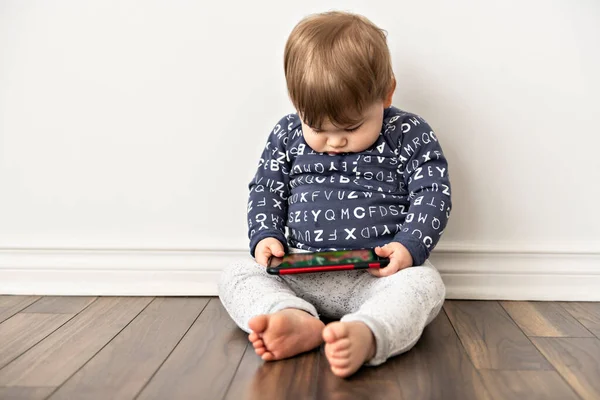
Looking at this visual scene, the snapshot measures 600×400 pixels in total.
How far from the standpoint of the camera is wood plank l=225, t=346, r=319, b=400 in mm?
777

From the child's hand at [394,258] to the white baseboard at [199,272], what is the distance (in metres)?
0.25

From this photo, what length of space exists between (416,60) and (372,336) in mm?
618

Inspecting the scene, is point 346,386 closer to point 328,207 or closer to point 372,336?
point 372,336

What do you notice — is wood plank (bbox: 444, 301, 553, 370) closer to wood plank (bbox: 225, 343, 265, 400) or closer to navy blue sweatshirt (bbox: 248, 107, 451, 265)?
navy blue sweatshirt (bbox: 248, 107, 451, 265)

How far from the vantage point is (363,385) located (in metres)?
0.80

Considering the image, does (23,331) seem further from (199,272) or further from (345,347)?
(345,347)

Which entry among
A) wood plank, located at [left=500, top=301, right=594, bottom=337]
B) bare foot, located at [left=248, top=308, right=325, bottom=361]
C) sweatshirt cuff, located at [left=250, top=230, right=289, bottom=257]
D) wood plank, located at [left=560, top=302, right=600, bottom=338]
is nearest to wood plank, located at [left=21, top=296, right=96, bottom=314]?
sweatshirt cuff, located at [left=250, top=230, right=289, bottom=257]

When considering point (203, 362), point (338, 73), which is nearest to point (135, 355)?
point (203, 362)

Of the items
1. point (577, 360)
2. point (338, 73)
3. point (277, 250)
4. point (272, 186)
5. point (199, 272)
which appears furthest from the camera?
point (199, 272)

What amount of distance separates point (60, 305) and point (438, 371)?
30.1 inches

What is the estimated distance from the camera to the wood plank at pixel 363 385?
0.77 metres

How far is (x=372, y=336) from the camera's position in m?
0.84

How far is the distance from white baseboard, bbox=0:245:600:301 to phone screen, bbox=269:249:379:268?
0.87 feet

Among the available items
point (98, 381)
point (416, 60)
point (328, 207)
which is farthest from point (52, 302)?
point (416, 60)
